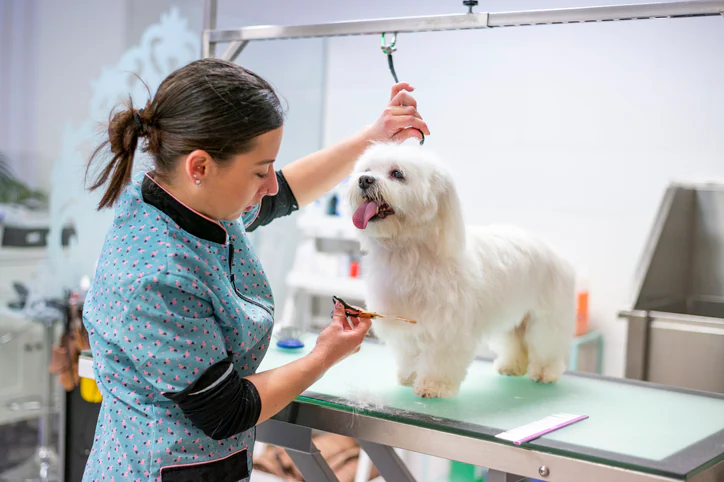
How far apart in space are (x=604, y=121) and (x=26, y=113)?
2.87 m

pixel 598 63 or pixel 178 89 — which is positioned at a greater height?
pixel 598 63

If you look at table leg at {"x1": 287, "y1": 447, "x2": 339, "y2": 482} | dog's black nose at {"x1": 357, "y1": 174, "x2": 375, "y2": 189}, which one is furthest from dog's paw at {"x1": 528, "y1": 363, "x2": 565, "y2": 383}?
dog's black nose at {"x1": 357, "y1": 174, "x2": 375, "y2": 189}

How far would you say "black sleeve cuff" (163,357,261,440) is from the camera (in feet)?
3.98

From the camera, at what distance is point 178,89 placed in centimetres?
129

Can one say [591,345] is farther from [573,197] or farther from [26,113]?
[26,113]

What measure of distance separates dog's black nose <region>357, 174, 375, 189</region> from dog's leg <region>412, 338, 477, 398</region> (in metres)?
0.39

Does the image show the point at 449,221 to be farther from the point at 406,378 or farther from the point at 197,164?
the point at 197,164

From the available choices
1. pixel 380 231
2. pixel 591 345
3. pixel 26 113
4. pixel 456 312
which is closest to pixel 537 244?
pixel 456 312

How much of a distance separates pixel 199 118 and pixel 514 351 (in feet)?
3.60

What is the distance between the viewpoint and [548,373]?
1.88 m

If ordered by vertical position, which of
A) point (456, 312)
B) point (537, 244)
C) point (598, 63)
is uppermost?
point (598, 63)

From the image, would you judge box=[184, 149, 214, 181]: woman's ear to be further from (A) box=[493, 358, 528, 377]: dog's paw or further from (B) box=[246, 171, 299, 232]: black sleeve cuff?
(A) box=[493, 358, 528, 377]: dog's paw

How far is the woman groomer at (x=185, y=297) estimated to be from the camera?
122 cm

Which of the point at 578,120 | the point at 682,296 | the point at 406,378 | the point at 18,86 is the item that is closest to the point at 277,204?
the point at 406,378
